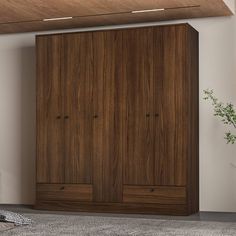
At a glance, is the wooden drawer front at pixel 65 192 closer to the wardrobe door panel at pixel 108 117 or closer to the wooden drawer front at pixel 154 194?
the wardrobe door panel at pixel 108 117

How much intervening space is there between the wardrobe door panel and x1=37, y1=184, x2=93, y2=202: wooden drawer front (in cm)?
9

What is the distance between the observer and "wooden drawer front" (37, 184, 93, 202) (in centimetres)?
675

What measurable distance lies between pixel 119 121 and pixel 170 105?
0.58 m

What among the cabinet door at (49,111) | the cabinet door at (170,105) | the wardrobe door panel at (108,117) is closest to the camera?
→ the cabinet door at (170,105)

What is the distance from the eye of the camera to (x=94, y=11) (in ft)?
21.2

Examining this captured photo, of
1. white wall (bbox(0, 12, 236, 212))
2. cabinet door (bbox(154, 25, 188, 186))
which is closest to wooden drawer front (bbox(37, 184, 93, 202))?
white wall (bbox(0, 12, 236, 212))

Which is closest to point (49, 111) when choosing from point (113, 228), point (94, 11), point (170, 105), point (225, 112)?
point (94, 11)

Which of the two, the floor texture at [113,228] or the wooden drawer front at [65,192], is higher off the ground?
the wooden drawer front at [65,192]

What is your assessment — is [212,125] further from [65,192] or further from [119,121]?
[65,192]

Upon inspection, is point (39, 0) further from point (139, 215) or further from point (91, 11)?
point (139, 215)

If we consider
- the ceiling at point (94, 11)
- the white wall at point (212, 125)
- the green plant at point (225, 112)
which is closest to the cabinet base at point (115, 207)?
the white wall at point (212, 125)

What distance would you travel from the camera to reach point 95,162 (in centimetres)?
674

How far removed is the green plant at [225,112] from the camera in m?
6.29

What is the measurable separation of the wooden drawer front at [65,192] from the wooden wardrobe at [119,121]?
0.01 m
